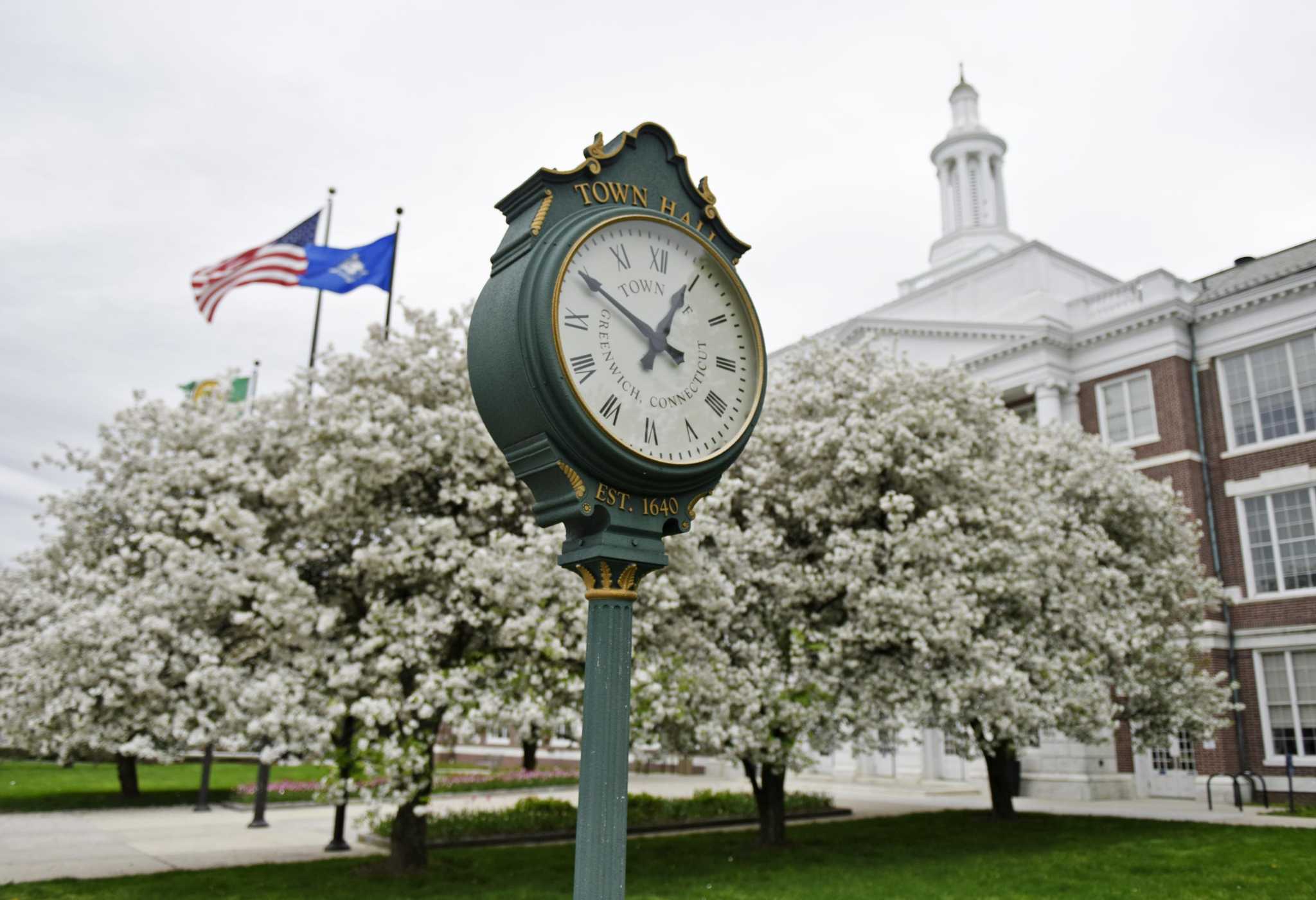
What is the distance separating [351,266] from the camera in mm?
18531

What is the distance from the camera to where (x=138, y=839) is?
17.8 meters

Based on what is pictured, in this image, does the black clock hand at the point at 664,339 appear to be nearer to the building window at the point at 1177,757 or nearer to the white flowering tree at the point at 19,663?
the white flowering tree at the point at 19,663

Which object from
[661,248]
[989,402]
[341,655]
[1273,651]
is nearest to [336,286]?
[341,655]

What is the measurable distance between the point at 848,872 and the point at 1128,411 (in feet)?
66.8

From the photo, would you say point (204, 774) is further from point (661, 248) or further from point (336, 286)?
point (661, 248)

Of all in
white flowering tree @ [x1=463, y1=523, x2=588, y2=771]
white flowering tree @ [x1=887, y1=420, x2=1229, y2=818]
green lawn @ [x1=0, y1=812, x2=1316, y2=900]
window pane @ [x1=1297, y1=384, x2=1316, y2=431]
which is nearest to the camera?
white flowering tree @ [x1=463, y1=523, x2=588, y2=771]

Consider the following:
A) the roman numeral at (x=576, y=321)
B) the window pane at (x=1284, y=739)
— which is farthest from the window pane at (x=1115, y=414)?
the roman numeral at (x=576, y=321)

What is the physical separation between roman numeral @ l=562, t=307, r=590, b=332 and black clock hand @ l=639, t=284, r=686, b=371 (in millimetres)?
278

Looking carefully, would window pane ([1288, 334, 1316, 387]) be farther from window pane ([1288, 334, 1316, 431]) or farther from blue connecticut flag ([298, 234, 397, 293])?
blue connecticut flag ([298, 234, 397, 293])

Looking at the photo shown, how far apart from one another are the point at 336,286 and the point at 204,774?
40.6 feet

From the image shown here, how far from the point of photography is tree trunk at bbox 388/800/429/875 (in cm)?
1302

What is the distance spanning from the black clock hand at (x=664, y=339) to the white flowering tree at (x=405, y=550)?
7.51 m

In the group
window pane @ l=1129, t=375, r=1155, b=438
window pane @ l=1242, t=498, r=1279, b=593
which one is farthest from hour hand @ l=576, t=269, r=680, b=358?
window pane @ l=1129, t=375, r=1155, b=438

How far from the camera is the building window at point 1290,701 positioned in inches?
952
